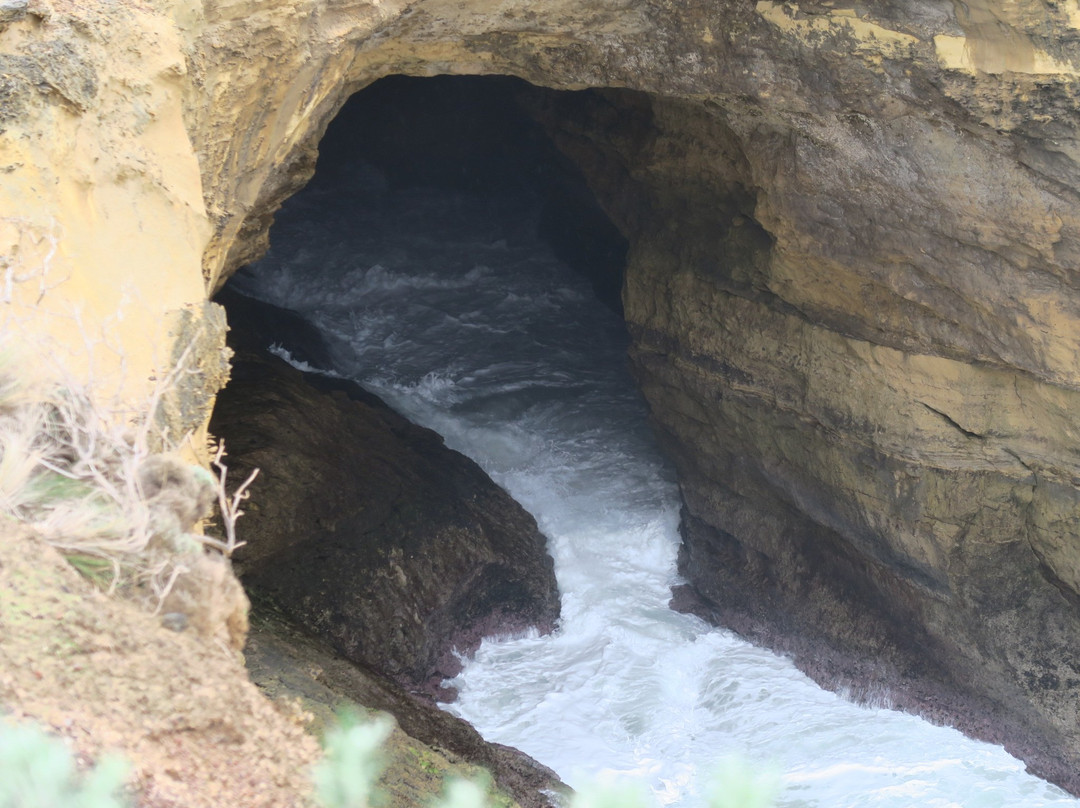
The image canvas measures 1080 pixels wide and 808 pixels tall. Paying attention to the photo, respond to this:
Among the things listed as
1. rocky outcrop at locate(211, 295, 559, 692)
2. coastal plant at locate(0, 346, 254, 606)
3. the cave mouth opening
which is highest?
the cave mouth opening

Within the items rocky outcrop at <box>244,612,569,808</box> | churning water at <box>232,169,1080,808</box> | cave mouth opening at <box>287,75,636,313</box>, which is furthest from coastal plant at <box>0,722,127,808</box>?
cave mouth opening at <box>287,75,636,313</box>

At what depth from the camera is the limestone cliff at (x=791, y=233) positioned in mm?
3225

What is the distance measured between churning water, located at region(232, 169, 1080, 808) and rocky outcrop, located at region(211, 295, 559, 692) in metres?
0.32

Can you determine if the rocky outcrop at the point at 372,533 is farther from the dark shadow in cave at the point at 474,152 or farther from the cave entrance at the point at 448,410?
the dark shadow in cave at the point at 474,152

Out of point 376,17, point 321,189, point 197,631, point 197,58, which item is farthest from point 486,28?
point 321,189

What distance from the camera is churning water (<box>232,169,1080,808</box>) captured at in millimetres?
5965

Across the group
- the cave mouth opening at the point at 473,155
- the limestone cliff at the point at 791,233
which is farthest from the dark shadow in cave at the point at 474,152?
the limestone cliff at the point at 791,233

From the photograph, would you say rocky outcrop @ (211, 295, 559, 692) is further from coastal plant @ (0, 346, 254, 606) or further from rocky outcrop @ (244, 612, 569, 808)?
coastal plant @ (0, 346, 254, 606)

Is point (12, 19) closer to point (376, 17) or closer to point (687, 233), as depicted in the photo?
point (376, 17)

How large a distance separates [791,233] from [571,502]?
3271 mm

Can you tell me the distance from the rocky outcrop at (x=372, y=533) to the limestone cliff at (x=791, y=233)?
5.16ft

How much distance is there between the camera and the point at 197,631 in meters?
2.35

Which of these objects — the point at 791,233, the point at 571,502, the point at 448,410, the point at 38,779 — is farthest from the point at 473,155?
the point at 38,779

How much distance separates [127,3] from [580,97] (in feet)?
16.0
